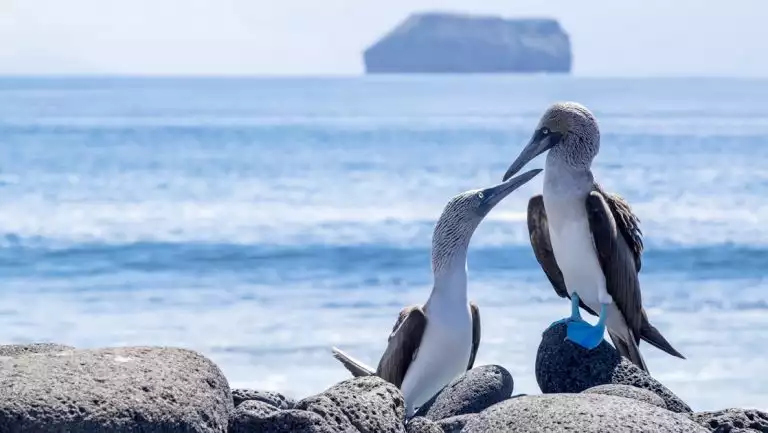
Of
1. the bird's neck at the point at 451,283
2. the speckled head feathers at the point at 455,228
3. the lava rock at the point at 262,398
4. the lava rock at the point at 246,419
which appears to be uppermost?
the speckled head feathers at the point at 455,228

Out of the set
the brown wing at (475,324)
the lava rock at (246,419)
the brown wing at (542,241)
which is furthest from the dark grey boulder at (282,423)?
the brown wing at (542,241)

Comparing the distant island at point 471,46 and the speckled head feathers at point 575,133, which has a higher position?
the speckled head feathers at point 575,133

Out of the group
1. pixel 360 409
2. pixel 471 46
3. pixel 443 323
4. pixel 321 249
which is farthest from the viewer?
pixel 471 46

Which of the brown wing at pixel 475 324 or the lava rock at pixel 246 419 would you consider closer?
the lava rock at pixel 246 419

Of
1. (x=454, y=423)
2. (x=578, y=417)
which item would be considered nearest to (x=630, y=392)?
(x=454, y=423)

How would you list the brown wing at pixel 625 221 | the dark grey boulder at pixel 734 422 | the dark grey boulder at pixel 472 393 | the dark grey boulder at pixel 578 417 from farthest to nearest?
the brown wing at pixel 625 221
the dark grey boulder at pixel 472 393
the dark grey boulder at pixel 734 422
the dark grey boulder at pixel 578 417

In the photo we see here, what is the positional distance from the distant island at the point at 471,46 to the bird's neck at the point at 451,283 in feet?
565

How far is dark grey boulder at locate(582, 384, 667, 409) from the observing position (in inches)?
228

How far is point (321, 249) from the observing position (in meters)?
20.5

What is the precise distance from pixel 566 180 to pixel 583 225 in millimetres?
225

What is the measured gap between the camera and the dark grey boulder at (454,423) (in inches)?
218

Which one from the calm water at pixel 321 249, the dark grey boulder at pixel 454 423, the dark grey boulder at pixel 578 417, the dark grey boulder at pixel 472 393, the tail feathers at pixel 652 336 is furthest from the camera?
the calm water at pixel 321 249

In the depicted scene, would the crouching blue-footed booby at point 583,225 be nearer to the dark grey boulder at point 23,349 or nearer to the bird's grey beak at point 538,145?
the bird's grey beak at point 538,145

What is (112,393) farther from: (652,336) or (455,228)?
(652,336)
